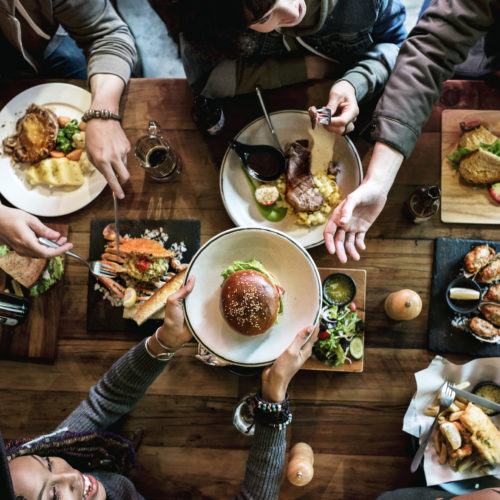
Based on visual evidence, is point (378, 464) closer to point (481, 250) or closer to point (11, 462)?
point (481, 250)

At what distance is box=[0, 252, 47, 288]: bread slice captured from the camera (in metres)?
1.99

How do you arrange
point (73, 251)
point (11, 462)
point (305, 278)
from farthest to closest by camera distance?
point (73, 251) < point (305, 278) < point (11, 462)

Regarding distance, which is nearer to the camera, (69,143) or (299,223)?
(299,223)

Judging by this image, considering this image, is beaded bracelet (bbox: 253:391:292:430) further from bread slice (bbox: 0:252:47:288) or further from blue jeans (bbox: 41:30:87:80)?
blue jeans (bbox: 41:30:87:80)

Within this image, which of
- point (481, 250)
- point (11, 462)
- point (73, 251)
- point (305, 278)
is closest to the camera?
point (11, 462)

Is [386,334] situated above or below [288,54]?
below

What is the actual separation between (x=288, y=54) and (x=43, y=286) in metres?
1.78

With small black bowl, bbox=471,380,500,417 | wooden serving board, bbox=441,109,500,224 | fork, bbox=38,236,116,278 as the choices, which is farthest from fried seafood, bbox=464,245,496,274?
fork, bbox=38,236,116,278

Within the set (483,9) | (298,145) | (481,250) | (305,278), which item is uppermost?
(483,9)

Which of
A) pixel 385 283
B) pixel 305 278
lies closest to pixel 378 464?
pixel 385 283

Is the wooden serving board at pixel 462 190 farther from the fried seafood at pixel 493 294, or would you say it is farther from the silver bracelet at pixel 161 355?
the silver bracelet at pixel 161 355

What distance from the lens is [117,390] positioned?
6.11 ft

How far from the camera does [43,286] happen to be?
2035 millimetres

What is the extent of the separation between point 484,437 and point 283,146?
1.69m
